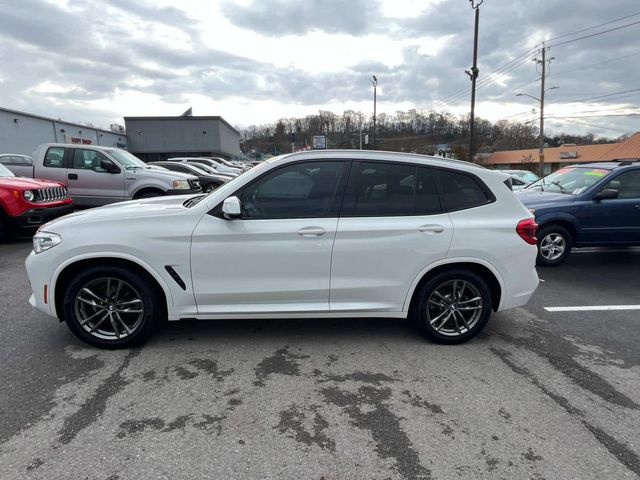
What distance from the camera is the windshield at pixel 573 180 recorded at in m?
7.42

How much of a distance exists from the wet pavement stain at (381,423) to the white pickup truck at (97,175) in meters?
8.29

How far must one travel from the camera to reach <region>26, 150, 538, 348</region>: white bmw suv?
3.66 meters

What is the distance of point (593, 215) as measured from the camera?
712cm

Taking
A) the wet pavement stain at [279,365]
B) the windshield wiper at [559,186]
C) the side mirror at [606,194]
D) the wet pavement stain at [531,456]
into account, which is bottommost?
the wet pavement stain at [531,456]

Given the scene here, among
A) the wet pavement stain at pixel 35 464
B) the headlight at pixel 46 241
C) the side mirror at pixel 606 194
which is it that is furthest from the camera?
the side mirror at pixel 606 194

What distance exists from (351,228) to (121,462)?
7.86 ft

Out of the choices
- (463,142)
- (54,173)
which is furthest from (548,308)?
(463,142)

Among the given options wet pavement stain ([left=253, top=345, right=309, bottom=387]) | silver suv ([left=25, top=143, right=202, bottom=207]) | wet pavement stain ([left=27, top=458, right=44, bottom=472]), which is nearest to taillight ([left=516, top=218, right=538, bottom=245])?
wet pavement stain ([left=253, top=345, right=309, bottom=387])

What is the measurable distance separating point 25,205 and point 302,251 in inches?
265

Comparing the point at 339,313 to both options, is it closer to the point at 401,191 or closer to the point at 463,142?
the point at 401,191

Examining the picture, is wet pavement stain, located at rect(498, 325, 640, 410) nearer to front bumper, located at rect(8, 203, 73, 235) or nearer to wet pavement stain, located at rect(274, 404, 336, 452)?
wet pavement stain, located at rect(274, 404, 336, 452)

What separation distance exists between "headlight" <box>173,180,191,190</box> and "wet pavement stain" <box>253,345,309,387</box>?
777cm

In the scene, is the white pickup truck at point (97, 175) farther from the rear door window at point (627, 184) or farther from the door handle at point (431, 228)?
the rear door window at point (627, 184)

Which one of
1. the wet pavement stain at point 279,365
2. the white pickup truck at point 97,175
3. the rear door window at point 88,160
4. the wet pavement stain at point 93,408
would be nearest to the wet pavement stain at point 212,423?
the wet pavement stain at point 279,365
